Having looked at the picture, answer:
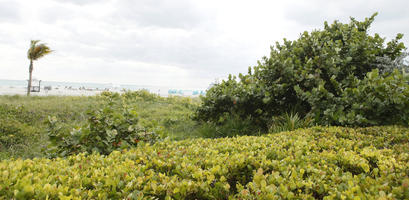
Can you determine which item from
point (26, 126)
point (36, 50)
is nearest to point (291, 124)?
point (26, 126)

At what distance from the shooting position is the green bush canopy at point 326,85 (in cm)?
470

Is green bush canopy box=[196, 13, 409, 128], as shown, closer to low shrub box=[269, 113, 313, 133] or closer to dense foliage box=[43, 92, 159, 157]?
low shrub box=[269, 113, 313, 133]

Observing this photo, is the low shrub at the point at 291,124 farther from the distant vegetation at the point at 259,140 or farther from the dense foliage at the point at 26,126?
the dense foliage at the point at 26,126

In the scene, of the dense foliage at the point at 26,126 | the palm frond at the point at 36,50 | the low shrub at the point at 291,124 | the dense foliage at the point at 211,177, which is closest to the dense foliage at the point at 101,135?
the dense foliage at the point at 211,177

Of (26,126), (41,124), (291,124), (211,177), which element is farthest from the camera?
(41,124)

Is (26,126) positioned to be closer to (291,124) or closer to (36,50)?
(291,124)

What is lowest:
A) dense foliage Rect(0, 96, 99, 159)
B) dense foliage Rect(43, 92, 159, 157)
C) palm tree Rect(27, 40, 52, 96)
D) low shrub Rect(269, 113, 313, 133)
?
dense foliage Rect(0, 96, 99, 159)

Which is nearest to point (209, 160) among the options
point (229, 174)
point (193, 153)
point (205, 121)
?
point (229, 174)

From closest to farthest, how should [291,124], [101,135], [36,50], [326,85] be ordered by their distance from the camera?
[101,135], [291,124], [326,85], [36,50]

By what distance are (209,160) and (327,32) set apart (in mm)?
5738

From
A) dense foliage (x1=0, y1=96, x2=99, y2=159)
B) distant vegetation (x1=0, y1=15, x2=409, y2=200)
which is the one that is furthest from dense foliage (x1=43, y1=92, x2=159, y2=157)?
dense foliage (x1=0, y1=96, x2=99, y2=159)

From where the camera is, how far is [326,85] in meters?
5.70

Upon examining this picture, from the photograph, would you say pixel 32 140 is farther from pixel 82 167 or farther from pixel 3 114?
pixel 82 167

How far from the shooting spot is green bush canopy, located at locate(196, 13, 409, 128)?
15.4ft
